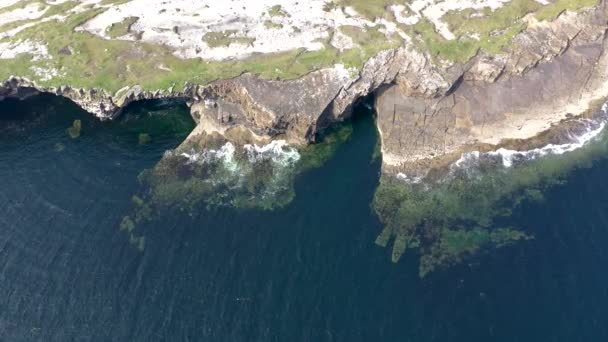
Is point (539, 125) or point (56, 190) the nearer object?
point (56, 190)

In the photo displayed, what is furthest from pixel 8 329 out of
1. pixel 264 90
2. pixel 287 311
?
pixel 264 90

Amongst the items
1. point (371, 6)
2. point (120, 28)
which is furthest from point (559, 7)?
point (120, 28)

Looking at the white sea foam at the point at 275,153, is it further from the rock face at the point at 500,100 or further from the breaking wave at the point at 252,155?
the rock face at the point at 500,100

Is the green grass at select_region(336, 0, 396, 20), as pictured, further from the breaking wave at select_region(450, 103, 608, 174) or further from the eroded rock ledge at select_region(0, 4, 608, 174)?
the breaking wave at select_region(450, 103, 608, 174)

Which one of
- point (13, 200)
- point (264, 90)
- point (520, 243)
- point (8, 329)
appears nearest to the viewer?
point (8, 329)

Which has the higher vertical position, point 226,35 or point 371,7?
point 371,7

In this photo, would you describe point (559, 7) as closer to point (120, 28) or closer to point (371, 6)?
point (371, 6)

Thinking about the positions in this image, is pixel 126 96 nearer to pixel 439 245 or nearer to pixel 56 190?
pixel 56 190
